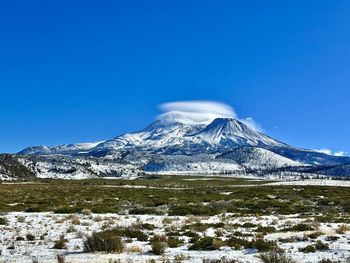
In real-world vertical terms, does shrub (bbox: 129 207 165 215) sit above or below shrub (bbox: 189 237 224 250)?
above

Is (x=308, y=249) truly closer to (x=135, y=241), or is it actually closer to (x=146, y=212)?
(x=135, y=241)

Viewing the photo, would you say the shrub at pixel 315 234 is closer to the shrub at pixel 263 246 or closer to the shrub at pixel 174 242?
the shrub at pixel 263 246

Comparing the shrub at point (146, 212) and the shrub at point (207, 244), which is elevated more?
the shrub at point (146, 212)

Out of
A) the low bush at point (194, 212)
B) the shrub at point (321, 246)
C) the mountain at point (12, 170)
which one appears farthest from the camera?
the mountain at point (12, 170)

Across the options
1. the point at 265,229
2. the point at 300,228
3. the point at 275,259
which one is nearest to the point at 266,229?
the point at 265,229

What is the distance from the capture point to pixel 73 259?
12.9 metres

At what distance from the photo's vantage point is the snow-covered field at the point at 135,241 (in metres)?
13.7

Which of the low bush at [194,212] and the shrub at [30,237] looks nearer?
the shrub at [30,237]

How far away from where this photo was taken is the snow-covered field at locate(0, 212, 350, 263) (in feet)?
45.1

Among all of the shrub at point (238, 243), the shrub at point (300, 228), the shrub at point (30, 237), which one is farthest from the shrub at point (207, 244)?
the shrub at point (30, 237)

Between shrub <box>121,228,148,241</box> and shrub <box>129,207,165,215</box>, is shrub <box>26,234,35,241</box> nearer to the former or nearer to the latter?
shrub <box>121,228,148,241</box>

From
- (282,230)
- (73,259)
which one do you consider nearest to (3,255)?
(73,259)

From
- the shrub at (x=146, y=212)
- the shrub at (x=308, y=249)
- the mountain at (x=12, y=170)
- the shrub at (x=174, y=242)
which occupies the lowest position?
the shrub at (x=308, y=249)

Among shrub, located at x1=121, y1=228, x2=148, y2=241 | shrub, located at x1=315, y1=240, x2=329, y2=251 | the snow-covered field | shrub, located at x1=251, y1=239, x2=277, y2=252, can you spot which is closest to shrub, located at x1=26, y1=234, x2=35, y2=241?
the snow-covered field
